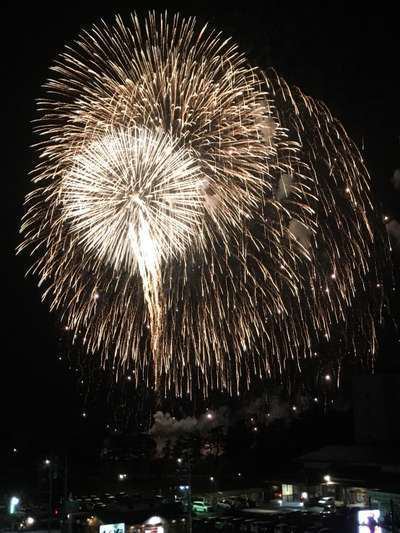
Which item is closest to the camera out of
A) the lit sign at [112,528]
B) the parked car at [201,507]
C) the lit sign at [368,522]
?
the lit sign at [368,522]

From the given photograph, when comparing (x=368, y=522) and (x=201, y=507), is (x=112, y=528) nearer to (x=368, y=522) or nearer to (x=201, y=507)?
(x=368, y=522)

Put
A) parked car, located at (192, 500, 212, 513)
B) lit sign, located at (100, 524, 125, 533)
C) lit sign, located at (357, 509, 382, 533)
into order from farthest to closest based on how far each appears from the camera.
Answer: parked car, located at (192, 500, 212, 513) < lit sign, located at (100, 524, 125, 533) < lit sign, located at (357, 509, 382, 533)

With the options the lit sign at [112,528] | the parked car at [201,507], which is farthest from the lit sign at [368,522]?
the parked car at [201,507]

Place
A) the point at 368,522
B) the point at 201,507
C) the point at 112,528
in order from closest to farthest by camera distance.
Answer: the point at 368,522 < the point at 112,528 < the point at 201,507

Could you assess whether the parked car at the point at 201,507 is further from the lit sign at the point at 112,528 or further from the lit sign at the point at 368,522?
the lit sign at the point at 368,522

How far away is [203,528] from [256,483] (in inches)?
702

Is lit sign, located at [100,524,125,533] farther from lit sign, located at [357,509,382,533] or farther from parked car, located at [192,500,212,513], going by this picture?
parked car, located at [192,500,212,513]

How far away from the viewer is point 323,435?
1784 inches

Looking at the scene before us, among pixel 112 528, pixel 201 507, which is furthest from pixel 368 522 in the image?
pixel 201 507

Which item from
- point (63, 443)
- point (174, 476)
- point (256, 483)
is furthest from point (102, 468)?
point (256, 483)

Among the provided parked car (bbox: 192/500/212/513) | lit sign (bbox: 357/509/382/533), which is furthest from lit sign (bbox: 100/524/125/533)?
parked car (bbox: 192/500/212/513)

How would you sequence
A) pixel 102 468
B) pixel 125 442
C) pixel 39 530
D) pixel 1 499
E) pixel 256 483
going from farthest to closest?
pixel 125 442 → pixel 102 468 → pixel 256 483 → pixel 1 499 → pixel 39 530

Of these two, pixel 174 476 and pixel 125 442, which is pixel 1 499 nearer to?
pixel 174 476

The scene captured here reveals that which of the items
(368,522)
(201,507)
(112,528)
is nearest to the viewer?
(368,522)
